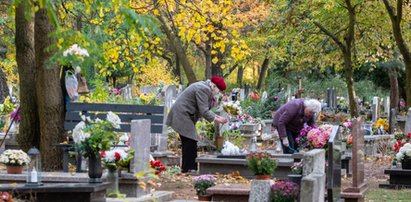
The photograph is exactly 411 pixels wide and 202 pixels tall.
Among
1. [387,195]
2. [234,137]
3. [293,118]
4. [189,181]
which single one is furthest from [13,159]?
[234,137]

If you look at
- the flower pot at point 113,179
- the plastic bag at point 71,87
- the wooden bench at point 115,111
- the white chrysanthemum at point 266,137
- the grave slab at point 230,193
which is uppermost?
the plastic bag at point 71,87

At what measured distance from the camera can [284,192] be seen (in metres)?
10.6

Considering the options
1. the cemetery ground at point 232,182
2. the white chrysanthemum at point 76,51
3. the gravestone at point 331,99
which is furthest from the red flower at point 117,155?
the gravestone at point 331,99

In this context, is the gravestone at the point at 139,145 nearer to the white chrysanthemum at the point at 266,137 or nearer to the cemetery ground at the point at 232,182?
the cemetery ground at the point at 232,182

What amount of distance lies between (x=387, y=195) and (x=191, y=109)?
3.74 meters

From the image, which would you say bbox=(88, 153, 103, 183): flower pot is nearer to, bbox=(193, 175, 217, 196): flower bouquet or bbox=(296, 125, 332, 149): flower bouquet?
bbox=(193, 175, 217, 196): flower bouquet

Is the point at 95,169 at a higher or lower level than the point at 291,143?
lower

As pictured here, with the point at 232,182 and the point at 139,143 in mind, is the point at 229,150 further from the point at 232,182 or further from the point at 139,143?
the point at 139,143

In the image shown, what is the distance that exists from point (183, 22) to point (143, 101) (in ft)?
7.67

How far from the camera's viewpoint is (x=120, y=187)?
11484 millimetres

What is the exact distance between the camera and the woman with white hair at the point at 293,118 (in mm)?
15633

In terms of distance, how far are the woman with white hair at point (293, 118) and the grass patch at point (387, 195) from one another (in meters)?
1.59

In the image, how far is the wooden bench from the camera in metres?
14.7

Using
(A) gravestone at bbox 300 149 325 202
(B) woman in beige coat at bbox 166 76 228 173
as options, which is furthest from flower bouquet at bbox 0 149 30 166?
(B) woman in beige coat at bbox 166 76 228 173
